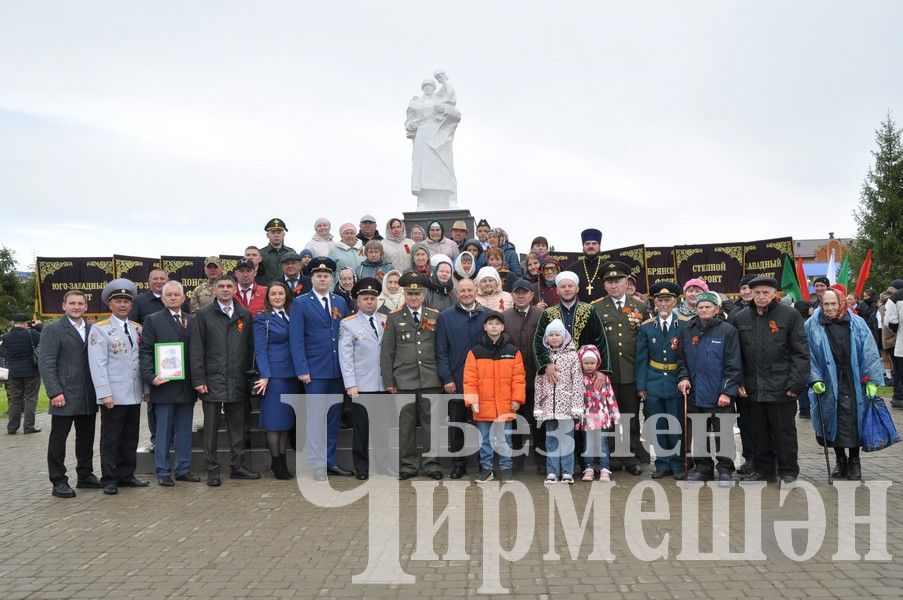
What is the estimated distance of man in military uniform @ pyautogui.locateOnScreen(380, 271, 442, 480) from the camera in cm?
791

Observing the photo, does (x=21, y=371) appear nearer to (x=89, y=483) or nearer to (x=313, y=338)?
(x=89, y=483)

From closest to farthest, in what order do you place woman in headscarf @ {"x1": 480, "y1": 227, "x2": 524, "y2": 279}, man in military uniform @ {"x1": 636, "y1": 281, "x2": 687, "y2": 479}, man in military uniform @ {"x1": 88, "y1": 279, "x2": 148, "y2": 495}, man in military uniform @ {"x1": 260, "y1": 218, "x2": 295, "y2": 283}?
man in military uniform @ {"x1": 88, "y1": 279, "x2": 148, "y2": 495} < man in military uniform @ {"x1": 636, "y1": 281, "x2": 687, "y2": 479} < man in military uniform @ {"x1": 260, "y1": 218, "x2": 295, "y2": 283} < woman in headscarf @ {"x1": 480, "y1": 227, "x2": 524, "y2": 279}

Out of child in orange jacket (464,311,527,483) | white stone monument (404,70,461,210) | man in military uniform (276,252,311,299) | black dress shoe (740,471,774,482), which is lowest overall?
black dress shoe (740,471,774,482)

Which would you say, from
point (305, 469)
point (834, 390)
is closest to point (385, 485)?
point (305, 469)

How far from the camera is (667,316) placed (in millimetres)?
7789

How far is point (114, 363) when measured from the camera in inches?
303

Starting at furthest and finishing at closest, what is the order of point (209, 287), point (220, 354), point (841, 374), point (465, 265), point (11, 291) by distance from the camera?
point (11, 291), point (465, 265), point (209, 287), point (220, 354), point (841, 374)

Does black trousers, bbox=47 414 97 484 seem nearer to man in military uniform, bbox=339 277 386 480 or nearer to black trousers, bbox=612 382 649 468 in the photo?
man in military uniform, bbox=339 277 386 480

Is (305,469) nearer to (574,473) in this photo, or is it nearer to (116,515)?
(116,515)

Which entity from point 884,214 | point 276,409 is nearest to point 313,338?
point 276,409

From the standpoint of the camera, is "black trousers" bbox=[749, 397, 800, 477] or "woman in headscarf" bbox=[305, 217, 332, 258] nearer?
"black trousers" bbox=[749, 397, 800, 477]

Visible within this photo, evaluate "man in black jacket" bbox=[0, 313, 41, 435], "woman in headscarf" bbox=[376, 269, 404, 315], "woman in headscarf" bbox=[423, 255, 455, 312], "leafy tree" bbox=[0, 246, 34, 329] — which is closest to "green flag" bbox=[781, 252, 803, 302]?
"woman in headscarf" bbox=[423, 255, 455, 312]

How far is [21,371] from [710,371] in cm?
1133

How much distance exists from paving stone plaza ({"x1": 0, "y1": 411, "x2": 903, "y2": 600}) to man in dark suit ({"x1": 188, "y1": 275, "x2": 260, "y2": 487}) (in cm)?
52
